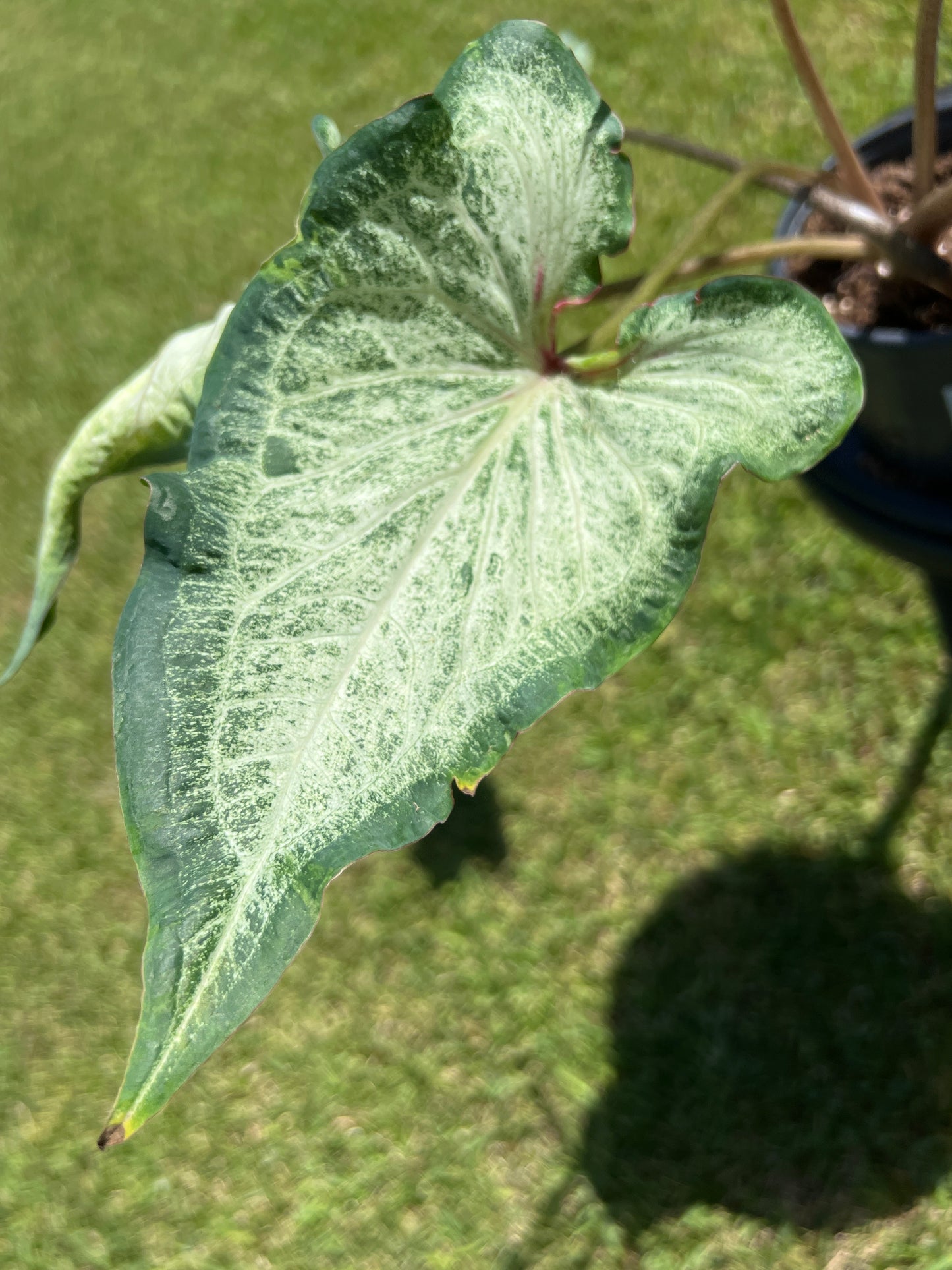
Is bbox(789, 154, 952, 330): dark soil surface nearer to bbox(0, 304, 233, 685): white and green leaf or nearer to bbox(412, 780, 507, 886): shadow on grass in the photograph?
bbox(0, 304, 233, 685): white and green leaf

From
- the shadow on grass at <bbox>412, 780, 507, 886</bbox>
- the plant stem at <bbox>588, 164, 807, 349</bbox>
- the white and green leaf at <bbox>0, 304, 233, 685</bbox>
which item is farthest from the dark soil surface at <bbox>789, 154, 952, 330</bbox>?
the shadow on grass at <bbox>412, 780, 507, 886</bbox>

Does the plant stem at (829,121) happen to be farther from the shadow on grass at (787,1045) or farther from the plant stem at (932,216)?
the shadow on grass at (787,1045)

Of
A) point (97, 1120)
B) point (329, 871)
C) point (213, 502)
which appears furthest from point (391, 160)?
point (97, 1120)

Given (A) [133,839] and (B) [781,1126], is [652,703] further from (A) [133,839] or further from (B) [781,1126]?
(A) [133,839]

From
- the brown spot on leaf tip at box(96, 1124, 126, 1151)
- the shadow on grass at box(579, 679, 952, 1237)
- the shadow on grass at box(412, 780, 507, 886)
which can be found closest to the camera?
the brown spot on leaf tip at box(96, 1124, 126, 1151)

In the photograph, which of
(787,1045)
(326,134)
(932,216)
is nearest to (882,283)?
(932,216)
